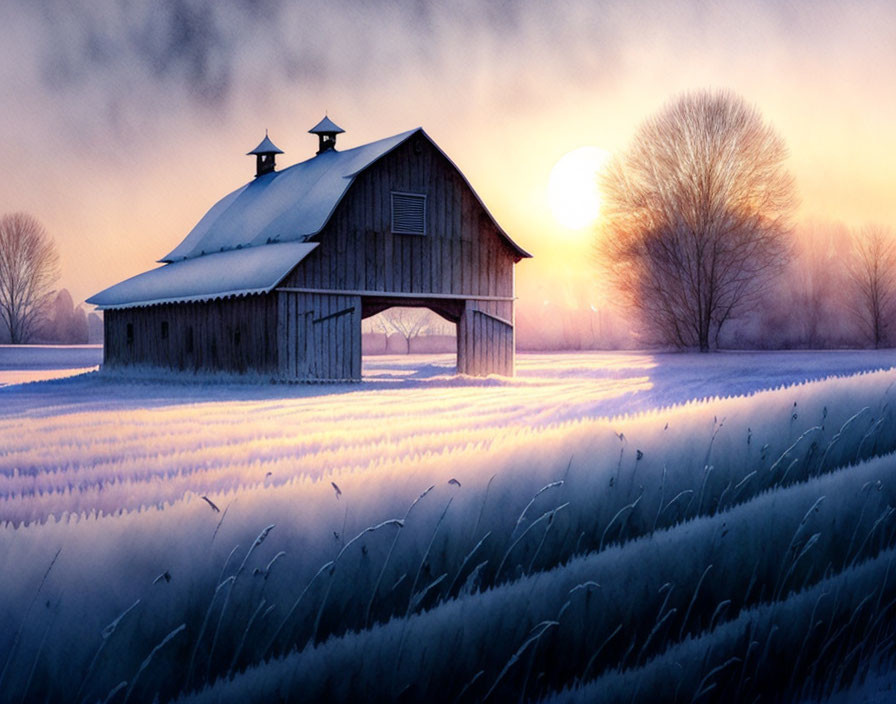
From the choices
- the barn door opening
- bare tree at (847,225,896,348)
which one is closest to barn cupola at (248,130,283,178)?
the barn door opening

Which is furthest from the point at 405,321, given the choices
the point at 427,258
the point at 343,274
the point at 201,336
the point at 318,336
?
the point at 318,336

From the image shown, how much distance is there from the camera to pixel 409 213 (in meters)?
28.1

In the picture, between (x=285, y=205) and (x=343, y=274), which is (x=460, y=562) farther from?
(x=285, y=205)

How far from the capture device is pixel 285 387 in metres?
24.0

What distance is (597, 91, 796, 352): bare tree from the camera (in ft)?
146

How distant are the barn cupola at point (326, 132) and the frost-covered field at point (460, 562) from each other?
24234 millimetres

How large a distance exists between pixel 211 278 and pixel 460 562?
83.0 ft

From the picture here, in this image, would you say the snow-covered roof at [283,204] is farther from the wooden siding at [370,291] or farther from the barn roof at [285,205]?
the wooden siding at [370,291]

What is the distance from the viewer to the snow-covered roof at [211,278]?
26.0 m

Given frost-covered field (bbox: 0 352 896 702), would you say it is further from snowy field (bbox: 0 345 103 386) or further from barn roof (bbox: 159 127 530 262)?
snowy field (bbox: 0 345 103 386)

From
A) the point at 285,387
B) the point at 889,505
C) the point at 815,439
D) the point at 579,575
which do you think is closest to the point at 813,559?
the point at 889,505

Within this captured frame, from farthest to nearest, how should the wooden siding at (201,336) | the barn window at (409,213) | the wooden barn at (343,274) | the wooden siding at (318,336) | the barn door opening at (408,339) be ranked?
the barn door opening at (408,339) < the barn window at (409,213) < the wooden siding at (201,336) < the wooden barn at (343,274) < the wooden siding at (318,336)

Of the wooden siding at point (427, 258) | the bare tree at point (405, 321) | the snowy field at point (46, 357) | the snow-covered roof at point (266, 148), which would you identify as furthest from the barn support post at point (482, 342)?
the bare tree at point (405, 321)

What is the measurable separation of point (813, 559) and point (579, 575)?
10.2 feet
